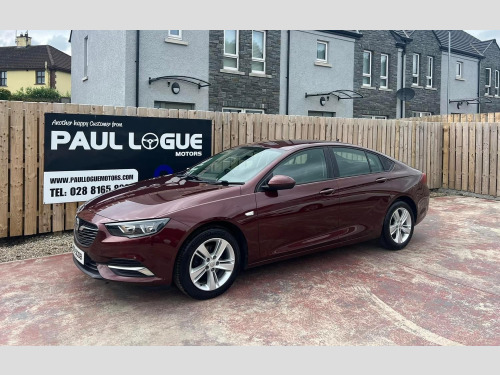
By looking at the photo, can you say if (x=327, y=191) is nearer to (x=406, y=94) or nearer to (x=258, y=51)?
(x=258, y=51)

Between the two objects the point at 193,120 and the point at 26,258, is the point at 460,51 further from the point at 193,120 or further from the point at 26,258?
the point at 26,258

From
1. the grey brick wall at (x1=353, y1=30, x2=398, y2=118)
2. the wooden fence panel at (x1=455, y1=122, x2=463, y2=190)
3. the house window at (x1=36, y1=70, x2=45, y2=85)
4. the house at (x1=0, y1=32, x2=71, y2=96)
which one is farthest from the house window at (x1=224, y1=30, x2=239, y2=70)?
the house window at (x1=36, y1=70, x2=45, y2=85)

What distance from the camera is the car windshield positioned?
4852 mm

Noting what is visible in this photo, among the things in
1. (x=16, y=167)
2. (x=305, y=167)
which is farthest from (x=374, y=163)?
(x=16, y=167)

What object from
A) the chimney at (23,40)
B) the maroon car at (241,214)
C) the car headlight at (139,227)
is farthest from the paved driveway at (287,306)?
the chimney at (23,40)

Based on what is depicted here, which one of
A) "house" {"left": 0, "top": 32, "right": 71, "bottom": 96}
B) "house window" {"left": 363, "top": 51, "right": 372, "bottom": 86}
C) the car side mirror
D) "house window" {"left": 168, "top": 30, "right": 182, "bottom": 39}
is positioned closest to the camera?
the car side mirror

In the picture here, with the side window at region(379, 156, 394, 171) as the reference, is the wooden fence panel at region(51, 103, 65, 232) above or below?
below

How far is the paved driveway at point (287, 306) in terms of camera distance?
3.55 m

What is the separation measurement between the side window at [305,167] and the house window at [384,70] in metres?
17.5

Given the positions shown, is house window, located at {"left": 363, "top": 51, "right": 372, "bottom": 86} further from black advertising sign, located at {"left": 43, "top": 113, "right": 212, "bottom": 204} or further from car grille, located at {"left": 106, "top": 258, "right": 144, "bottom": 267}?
car grille, located at {"left": 106, "top": 258, "right": 144, "bottom": 267}

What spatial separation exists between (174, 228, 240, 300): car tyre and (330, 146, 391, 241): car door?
1645 millimetres

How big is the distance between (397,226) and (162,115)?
4332 millimetres

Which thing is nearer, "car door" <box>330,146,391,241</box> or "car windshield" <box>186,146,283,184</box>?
"car windshield" <box>186,146,283,184</box>

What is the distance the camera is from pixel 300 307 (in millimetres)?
4129
